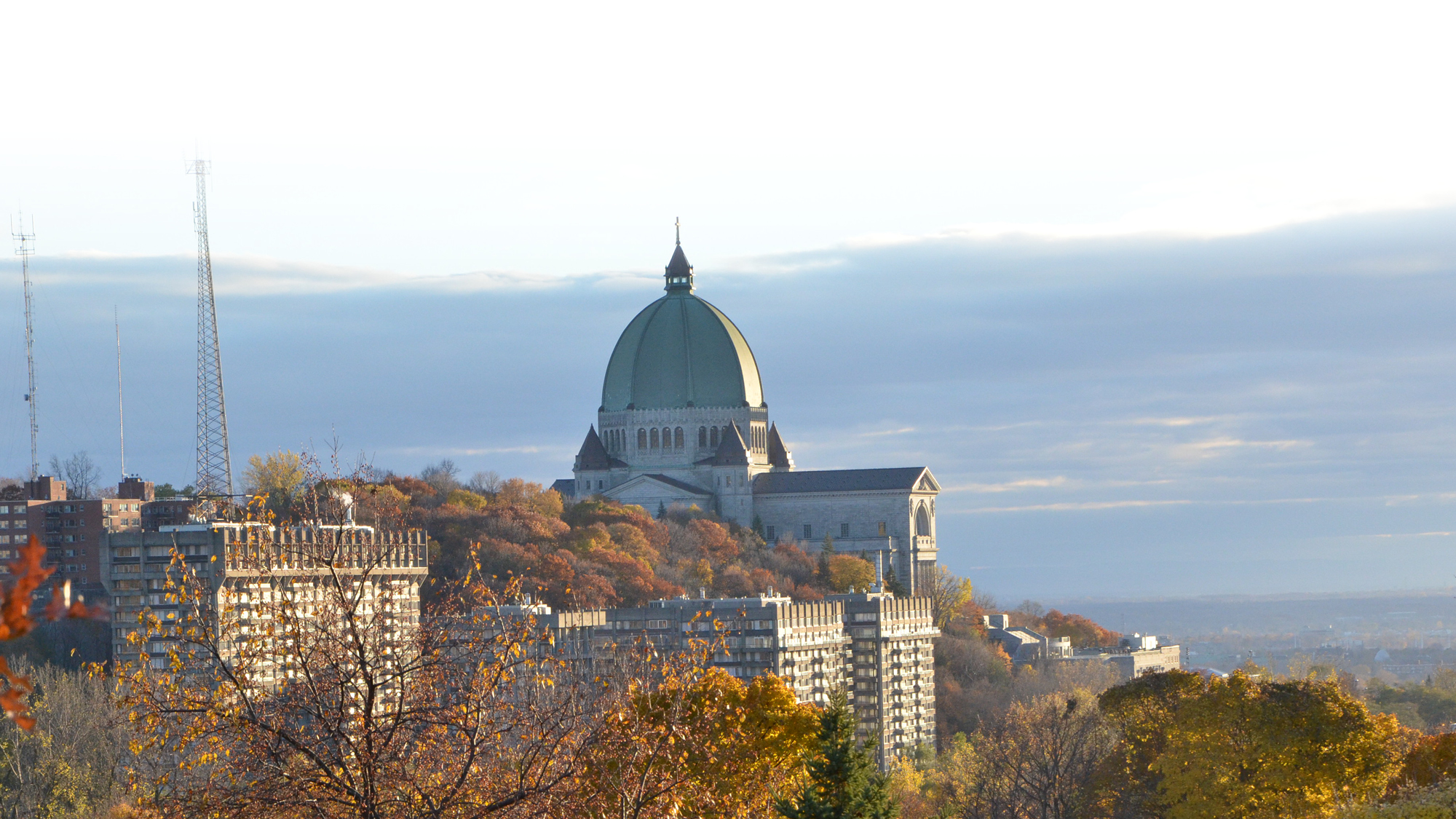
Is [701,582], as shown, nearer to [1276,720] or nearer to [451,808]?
[1276,720]

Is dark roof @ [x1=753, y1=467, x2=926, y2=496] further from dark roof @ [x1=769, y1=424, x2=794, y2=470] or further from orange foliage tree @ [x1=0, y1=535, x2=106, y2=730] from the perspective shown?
orange foliage tree @ [x1=0, y1=535, x2=106, y2=730]

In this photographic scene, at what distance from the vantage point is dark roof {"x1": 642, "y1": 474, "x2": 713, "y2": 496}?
155000mm

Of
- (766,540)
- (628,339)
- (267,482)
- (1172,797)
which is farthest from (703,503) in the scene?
(1172,797)

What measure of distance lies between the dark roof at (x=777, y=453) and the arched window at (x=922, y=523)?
47.4 ft

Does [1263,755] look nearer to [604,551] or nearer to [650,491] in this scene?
[604,551]

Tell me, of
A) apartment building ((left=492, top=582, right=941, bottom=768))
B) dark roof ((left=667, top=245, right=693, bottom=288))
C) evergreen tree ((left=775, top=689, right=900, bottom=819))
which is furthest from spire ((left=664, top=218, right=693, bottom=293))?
evergreen tree ((left=775, top=689, right=900, bottom=819))

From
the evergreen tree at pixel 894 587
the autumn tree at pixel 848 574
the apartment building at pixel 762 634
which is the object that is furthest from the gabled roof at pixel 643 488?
the apartment building at pixel 762 634

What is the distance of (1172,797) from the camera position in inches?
1849

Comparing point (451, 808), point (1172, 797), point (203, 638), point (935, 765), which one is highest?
point (203, 638)

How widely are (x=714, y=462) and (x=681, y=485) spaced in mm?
4003

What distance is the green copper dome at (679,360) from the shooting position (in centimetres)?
15862

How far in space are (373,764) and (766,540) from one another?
13795cm

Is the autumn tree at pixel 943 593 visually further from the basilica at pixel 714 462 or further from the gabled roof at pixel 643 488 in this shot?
the gabled roof at pixel 643 488

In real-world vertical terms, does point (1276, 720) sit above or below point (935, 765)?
above
